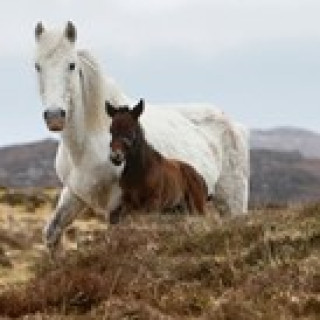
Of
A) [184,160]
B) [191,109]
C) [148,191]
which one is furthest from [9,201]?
[148,191]

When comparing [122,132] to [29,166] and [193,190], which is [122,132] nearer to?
[193,190]

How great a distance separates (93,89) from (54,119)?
1.35 meters

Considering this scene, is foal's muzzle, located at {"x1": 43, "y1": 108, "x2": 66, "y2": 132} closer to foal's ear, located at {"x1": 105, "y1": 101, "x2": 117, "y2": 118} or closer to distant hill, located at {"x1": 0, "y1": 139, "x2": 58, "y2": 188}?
foal's ear, located at {"x1": 105, "y1": 101, "x2": 117, "y2": 118}

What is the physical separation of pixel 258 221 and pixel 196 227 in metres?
0.59

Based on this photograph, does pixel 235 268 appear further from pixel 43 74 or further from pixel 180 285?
pixel 43 74

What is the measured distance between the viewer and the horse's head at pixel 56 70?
11.9 m

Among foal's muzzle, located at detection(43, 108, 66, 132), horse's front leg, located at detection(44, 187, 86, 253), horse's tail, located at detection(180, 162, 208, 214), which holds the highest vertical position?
foal's muzzle, located at detection(43, 108, 66, 132)

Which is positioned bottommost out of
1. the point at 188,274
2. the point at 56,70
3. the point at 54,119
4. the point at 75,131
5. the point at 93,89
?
the point at 188,274

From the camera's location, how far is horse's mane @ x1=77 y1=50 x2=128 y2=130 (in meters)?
13.0

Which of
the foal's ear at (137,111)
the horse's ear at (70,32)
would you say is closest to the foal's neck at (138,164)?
the foal's ear at (137,111)

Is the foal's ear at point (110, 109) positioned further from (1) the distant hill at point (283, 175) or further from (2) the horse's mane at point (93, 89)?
(1) the distant hill at point (283, 175)

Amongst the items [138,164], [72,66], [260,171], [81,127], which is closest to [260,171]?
[260,171]

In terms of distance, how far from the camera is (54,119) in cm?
1184

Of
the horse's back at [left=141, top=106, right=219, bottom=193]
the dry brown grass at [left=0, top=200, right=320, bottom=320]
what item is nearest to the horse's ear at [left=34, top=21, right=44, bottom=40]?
the horse's back at [left=141, top=106, right=219, bottom=193]
